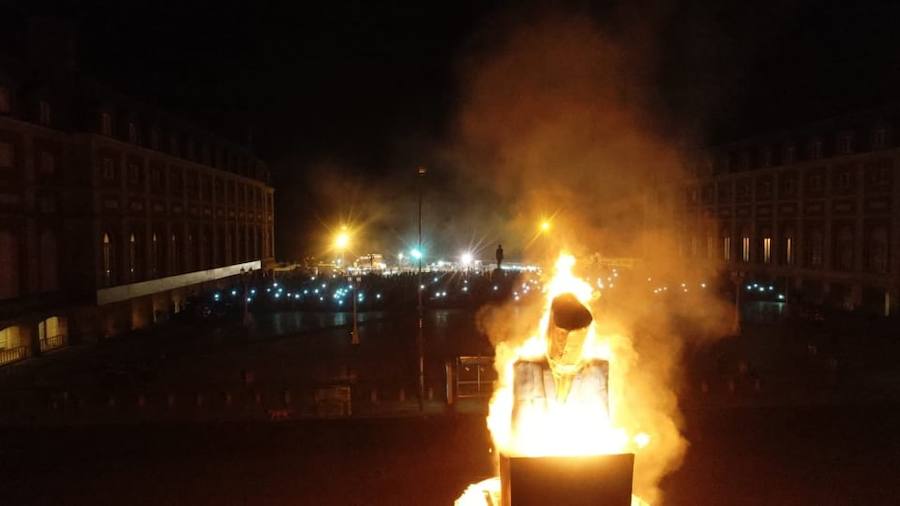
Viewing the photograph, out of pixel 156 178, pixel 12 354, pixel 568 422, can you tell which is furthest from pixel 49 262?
pixel 568 422

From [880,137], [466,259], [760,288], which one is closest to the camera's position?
[880,137]

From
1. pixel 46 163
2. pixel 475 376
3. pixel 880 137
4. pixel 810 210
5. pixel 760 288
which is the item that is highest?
pixel 880 137

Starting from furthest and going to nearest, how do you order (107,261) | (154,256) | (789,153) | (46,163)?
(789,153) < (154,256) < (107,261) < (46,163)

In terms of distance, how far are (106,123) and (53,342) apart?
9.75 meters

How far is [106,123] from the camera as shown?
30.0 m

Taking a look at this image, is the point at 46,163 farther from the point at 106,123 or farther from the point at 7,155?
the point at 106,123

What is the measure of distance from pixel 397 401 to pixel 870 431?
12.2m

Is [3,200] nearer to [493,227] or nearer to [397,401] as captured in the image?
[397,401]

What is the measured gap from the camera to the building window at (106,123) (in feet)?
96.7

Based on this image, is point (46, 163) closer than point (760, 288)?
Yes

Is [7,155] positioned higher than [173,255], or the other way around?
[7,155]

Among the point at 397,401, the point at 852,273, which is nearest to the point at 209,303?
the point at 397,401

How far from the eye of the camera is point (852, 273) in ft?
123

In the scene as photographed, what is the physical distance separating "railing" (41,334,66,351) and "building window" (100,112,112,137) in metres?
8.91
